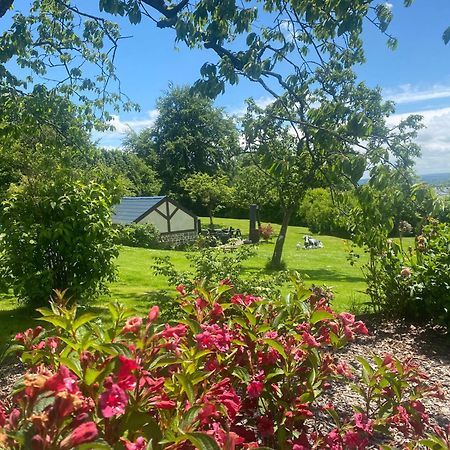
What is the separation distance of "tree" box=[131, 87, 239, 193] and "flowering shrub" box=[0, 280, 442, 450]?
134ft

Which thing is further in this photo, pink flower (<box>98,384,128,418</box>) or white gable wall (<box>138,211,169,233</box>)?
white gable wall (<box>138,211,169,233</box>)

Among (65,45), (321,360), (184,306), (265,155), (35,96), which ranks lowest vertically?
(321,360)

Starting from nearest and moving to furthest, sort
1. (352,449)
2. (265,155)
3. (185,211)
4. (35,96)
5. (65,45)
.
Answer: (352,449) → (265,155) → (35,96) → (65,45) → (185,211)

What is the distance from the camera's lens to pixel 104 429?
135cm

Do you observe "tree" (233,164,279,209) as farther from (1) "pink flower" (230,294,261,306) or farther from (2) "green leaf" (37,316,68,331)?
(2) "green leaf" (37,316,68,331)

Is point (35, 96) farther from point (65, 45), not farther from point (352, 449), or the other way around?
point (352, 449)

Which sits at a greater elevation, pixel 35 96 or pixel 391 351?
pixel 35 96

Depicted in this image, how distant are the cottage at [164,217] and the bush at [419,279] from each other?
1817 centimetres

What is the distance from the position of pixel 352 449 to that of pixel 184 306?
0.97 m

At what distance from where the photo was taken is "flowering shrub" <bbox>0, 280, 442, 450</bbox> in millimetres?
1087

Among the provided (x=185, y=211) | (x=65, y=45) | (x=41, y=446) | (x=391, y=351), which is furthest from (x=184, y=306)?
(x=185, y=211)

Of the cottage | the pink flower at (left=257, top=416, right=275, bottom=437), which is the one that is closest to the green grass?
the pink flower at (left=257, top=416, right=275, bottom=437)

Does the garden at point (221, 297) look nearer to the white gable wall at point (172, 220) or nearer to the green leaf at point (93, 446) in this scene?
the green leaf at point (93, 446)

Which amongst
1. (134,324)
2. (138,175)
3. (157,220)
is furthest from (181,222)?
(134,324)
